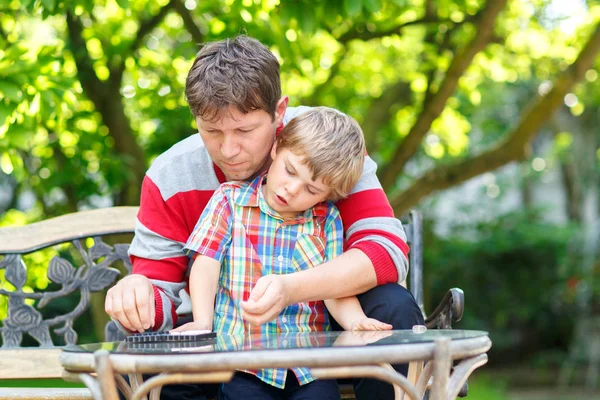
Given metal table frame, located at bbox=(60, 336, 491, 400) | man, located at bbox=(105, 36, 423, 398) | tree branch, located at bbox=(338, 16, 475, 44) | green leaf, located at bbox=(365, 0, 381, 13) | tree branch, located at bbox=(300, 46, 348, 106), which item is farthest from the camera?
tree branch, located at bbox=(300, 46, 348, 106)

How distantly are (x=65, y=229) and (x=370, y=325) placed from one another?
1399mm

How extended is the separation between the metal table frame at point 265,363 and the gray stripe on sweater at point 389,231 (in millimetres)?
623

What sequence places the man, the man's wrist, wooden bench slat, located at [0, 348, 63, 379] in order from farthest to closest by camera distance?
wooden bench slat, located at [0, 348, 63, 379], the man, the man's wrist

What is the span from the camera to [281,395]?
2.17 metres

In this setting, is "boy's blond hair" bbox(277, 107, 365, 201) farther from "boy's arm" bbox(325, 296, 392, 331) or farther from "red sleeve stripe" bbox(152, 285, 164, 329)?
"red sleeve stripe" bbox(152, 285, 164, 329)

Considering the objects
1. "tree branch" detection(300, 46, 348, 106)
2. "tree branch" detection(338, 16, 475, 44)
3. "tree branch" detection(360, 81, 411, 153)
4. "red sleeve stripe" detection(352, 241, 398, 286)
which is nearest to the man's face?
"red sleeve stripe" detection(352, 241, 398, 286)

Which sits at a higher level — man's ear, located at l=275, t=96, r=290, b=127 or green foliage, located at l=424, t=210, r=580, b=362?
man's ear, located at l=275, t=96, r=290, b=127

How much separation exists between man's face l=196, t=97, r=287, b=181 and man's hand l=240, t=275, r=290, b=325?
0.45m

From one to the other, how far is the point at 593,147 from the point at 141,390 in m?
10.4

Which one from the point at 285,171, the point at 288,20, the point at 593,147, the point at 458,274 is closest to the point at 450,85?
the point at 288,20

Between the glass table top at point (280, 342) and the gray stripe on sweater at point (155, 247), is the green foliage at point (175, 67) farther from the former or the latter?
the glass table top at point (280, 342)

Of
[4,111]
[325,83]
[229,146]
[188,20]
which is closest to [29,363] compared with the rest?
[4,111]

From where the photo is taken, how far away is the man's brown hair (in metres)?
2.22

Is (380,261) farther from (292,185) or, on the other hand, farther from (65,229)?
(65,229)
